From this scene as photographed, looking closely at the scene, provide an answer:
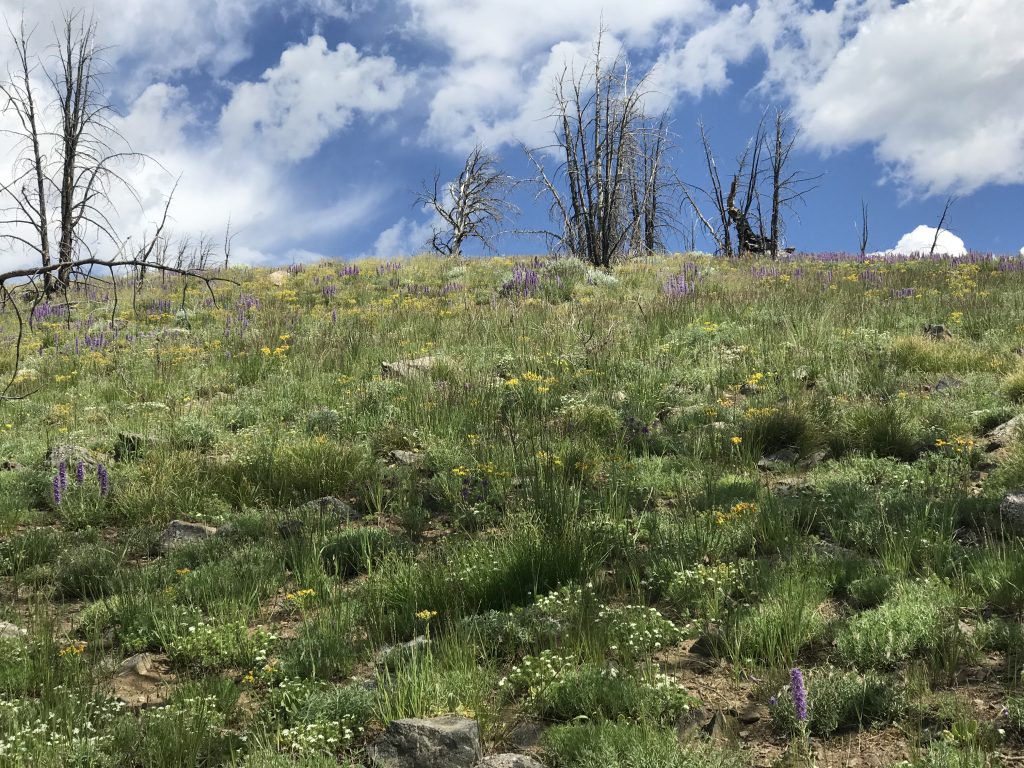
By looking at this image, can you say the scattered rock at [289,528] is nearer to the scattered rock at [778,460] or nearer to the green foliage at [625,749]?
the green foliage at [625,749]

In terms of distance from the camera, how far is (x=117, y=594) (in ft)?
14.1

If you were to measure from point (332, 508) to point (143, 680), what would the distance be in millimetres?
2089

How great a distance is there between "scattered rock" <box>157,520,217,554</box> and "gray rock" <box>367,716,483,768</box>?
9.71 feet

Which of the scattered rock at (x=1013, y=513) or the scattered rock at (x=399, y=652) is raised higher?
the scattered rock at (x=1013, y=513)

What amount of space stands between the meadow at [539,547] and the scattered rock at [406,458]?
0.07 feet

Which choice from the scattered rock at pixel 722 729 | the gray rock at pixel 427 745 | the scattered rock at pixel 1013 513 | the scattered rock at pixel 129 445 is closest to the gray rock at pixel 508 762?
the gray rock at pixel 427 745

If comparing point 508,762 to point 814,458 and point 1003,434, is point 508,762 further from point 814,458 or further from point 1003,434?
point 1003,434

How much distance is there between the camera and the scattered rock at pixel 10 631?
144 inches

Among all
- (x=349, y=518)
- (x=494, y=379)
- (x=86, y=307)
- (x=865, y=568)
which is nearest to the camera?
(x=865, y=568)

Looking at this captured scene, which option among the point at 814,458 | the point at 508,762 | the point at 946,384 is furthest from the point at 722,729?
the point at 946,384

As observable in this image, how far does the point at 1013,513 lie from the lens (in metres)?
4.24

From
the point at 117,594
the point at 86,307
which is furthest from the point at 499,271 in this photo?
the point at 117,594

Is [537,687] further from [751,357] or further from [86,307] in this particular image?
[86,307]

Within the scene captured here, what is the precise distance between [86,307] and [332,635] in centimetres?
1485
